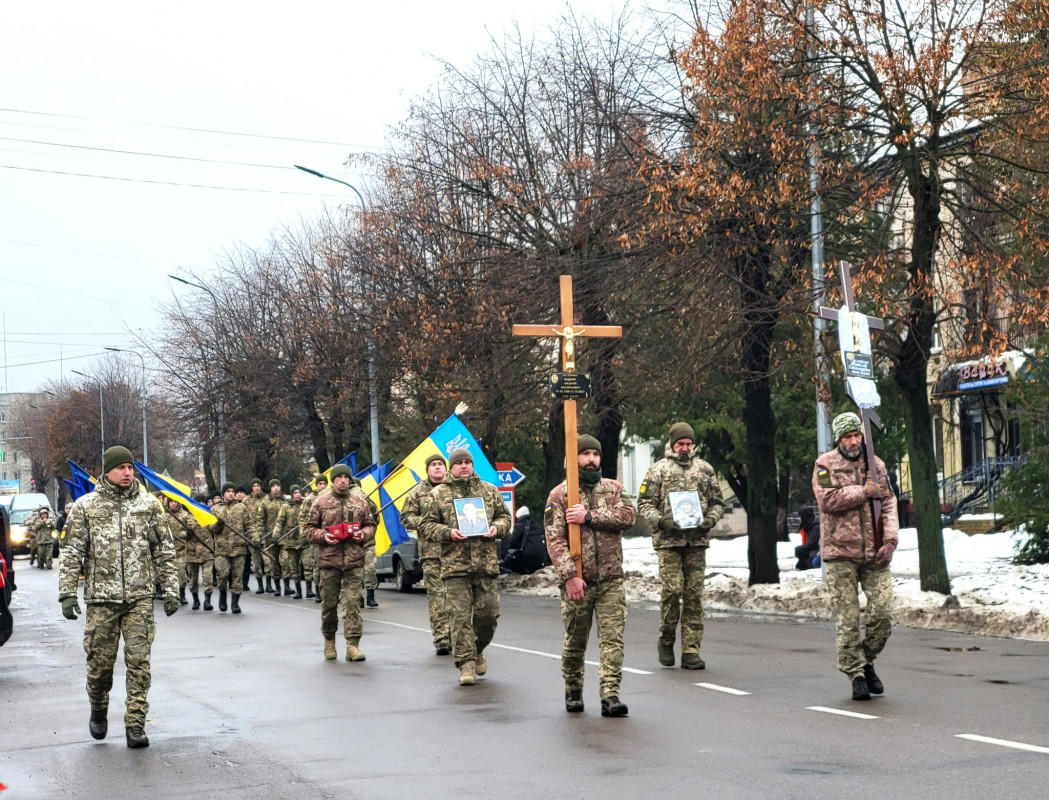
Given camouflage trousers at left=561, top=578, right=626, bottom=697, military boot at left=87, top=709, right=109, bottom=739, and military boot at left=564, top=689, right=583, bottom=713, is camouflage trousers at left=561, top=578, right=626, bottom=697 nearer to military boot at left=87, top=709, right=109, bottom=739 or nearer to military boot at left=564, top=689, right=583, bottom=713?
military boot at left=564, top=689, right=583, bottom=713

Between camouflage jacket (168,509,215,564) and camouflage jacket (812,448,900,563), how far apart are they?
15.8 metres

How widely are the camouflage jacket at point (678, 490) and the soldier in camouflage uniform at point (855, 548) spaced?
2076 mm

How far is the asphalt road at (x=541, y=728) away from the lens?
25.5 ft

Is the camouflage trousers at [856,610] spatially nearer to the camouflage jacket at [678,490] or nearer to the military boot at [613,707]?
the military boot at [613,707]

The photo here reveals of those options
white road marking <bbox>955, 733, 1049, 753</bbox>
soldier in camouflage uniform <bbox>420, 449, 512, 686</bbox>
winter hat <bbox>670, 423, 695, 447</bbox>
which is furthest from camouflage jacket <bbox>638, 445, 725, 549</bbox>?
white road marking <bbox>955, 733, 1049, 753</bbox>

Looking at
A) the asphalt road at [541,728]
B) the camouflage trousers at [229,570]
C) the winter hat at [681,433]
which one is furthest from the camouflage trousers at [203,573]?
the winter hat at [681,433]

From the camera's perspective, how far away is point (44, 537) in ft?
154

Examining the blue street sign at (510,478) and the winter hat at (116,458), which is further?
the blue street sign at (510,478)

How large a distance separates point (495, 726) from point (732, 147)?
10.4 metres

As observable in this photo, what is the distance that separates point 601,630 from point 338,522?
17.4 ft

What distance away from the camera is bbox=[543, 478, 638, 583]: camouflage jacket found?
10.1 metres

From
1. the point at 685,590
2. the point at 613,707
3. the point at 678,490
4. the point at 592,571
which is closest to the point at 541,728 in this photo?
the point at 613,707

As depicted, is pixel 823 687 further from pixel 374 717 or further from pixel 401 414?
pixel 401 414

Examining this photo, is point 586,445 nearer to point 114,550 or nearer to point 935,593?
point 114,550
